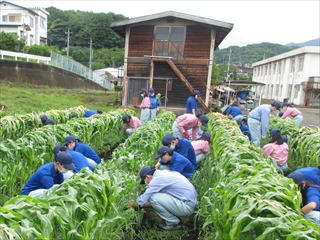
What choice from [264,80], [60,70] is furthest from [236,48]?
[60,70]

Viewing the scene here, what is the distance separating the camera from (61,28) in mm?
68250

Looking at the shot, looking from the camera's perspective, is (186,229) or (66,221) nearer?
(66,221)

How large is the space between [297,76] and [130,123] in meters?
30.8

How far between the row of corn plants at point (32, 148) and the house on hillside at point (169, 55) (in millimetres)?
10038

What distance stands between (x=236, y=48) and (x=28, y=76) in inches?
4094

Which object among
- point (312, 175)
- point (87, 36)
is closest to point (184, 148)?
point (312, 175)

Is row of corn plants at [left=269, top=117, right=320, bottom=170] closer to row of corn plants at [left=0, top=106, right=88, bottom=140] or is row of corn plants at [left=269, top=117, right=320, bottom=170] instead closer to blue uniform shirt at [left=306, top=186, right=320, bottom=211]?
blue uniform shirt at [left=306, top=186, right=320, bottom=211]

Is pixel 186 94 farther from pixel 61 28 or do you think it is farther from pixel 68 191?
pixel 61 28

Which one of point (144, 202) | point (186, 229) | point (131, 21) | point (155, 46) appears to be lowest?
point (186, 229)

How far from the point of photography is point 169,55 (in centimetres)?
1781

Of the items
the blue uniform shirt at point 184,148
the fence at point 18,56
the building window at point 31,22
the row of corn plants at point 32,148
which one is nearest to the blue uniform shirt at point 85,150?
the row of corn plants at point 32,148

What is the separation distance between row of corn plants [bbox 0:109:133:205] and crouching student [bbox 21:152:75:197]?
48cm

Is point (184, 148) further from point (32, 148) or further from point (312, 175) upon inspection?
point (32, 148)

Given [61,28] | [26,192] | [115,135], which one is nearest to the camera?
[26,192]
